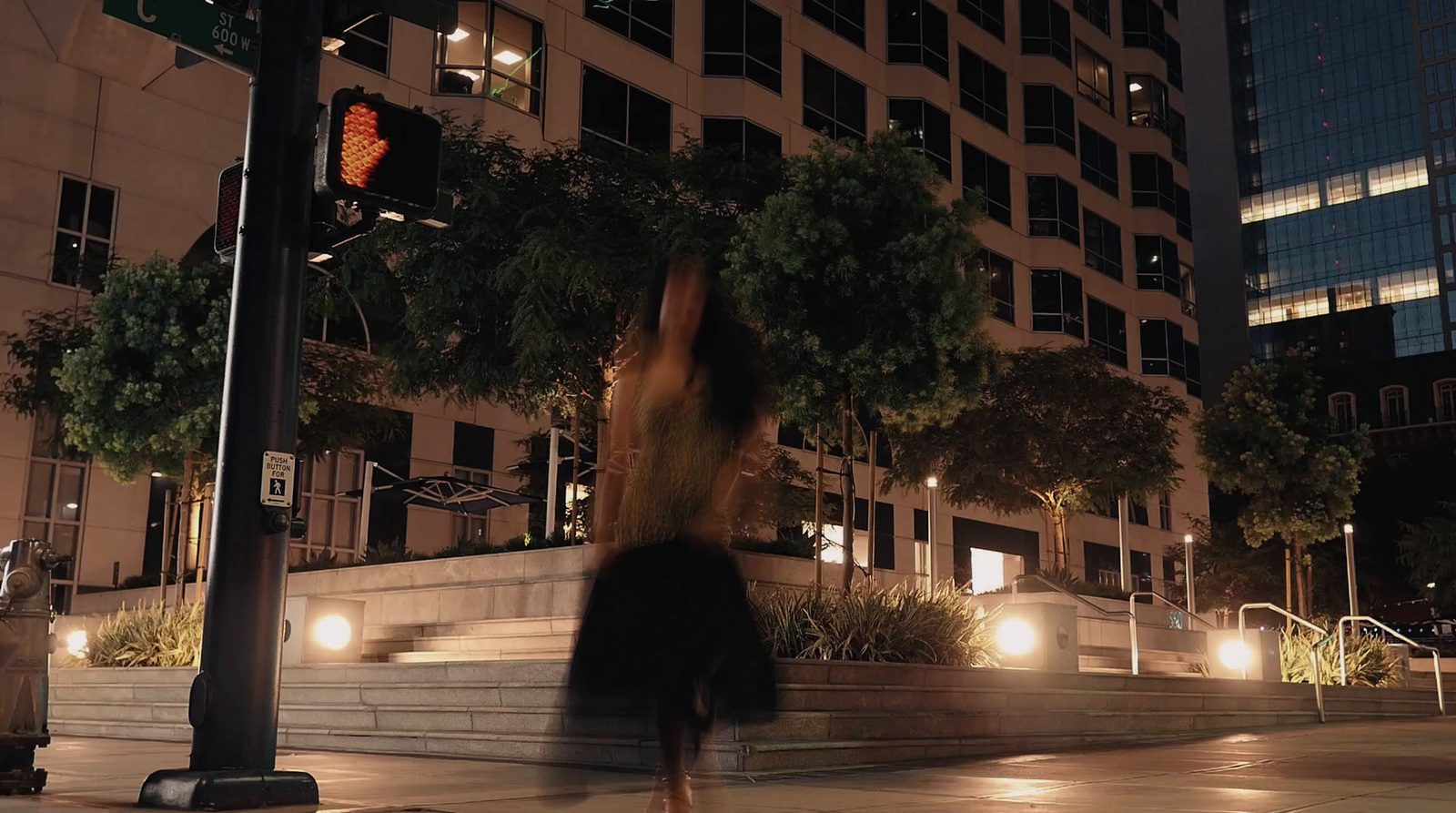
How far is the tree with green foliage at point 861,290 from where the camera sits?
1555 centimetres

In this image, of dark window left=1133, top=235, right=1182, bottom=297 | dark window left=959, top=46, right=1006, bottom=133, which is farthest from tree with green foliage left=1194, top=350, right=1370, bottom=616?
dark window left=1133, top=235, right=1182, bottom=297

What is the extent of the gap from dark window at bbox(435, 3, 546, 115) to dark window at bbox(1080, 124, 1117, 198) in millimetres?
24521

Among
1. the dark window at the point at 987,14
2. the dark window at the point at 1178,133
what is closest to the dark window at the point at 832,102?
the dark window at the point at 987,14

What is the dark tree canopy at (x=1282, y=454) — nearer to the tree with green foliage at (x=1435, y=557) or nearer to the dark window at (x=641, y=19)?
the dark window at (x=641, y=19)

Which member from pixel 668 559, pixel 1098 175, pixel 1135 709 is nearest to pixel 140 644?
pixel 1135 709

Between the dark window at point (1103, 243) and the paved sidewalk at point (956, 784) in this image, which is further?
the dark window at point (1103, 243)

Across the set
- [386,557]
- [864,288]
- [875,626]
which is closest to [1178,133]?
[864,288]

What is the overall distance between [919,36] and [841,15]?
132 inches

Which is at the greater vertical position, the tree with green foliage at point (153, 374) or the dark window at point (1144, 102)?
the dark window at point (1144, 102)

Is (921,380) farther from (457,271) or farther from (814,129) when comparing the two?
(814,129)

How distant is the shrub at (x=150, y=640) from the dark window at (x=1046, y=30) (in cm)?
3740

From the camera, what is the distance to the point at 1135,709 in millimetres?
13422

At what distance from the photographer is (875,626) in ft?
37.0

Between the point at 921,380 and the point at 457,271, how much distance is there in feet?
21.6
